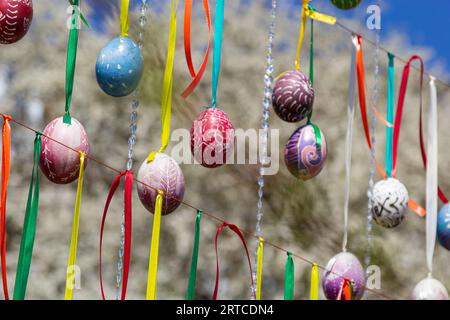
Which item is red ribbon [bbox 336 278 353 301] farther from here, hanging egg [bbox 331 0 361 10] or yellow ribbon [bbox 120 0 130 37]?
yellow ribbon [bbox 120 0 130 37]

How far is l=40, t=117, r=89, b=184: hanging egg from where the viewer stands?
2250mm

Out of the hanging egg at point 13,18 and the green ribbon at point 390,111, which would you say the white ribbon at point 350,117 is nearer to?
the green ribbon at point 390,111

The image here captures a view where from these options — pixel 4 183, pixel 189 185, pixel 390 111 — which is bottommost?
pixel 4 183

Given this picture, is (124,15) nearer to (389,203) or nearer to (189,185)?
(389,203)

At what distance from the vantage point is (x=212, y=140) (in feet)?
7.78

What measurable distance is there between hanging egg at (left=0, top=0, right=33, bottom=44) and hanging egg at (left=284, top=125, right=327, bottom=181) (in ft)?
2.60

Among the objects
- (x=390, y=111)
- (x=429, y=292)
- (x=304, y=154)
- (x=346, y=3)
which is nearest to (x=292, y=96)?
(x=304, y=154)

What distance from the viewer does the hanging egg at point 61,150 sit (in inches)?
88.6

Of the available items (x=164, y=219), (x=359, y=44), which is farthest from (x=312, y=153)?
(x=164, y=219)

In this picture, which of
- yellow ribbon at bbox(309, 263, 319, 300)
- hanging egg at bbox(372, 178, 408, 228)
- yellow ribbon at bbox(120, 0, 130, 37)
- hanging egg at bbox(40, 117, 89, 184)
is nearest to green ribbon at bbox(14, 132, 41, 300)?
hanging egg at bbox(40, 117, 89, 184)

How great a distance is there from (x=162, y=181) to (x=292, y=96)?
463 mm

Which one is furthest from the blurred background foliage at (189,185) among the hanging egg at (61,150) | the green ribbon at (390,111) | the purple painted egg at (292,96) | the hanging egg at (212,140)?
the hanging egg at (61,150)

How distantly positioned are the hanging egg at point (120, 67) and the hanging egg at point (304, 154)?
0.51m

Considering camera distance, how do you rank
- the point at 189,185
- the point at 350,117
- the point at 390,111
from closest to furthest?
1. the point at 350,117
2. the point at 390,111
3. the point at 189,185
